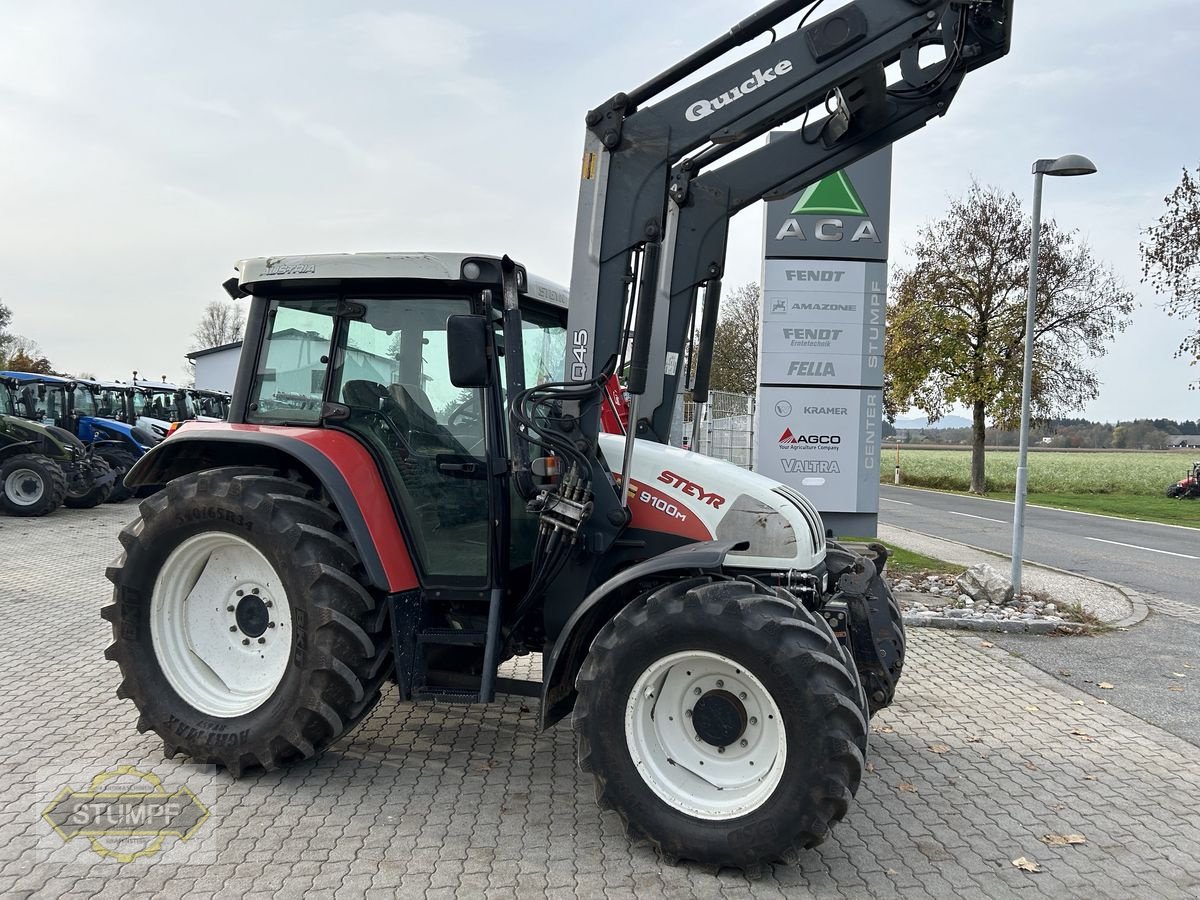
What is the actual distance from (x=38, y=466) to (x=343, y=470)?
14.0 meters

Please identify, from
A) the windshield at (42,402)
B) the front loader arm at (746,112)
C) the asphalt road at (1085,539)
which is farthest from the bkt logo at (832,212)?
the windshield at (42,402)

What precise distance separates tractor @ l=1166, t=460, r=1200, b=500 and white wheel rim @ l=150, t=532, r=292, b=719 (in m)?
31.5

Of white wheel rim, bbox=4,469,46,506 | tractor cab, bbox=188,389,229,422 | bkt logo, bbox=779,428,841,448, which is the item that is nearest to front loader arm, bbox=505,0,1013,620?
bkt logo, bbox=779,428,841,448

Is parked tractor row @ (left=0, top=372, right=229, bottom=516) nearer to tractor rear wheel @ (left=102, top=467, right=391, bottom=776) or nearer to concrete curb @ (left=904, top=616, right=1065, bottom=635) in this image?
tractor rear wheel @ (left=102, top=467, right=391, bottom=776)

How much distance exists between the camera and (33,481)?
1597cm

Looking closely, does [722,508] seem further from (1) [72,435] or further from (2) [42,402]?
(2) [42,402]

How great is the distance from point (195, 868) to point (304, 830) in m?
0.47

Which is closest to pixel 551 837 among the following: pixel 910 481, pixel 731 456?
pixel 731 456

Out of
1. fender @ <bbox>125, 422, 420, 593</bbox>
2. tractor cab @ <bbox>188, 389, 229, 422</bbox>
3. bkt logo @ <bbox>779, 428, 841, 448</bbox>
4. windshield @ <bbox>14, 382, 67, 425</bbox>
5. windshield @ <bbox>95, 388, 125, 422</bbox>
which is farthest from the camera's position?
tractor cab @ <bbox>188, 389, 229, 422</bbox>

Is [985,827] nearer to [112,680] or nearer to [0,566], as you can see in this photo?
[112,680]

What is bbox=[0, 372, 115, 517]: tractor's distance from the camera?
51.9 ft

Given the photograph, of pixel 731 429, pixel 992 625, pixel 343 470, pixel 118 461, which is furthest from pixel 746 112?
pixel 118 461

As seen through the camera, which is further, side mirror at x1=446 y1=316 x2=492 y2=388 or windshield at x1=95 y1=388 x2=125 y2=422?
windshield at x1=95 y1=388 x2=125 y2=422

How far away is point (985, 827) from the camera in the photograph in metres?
4.21
